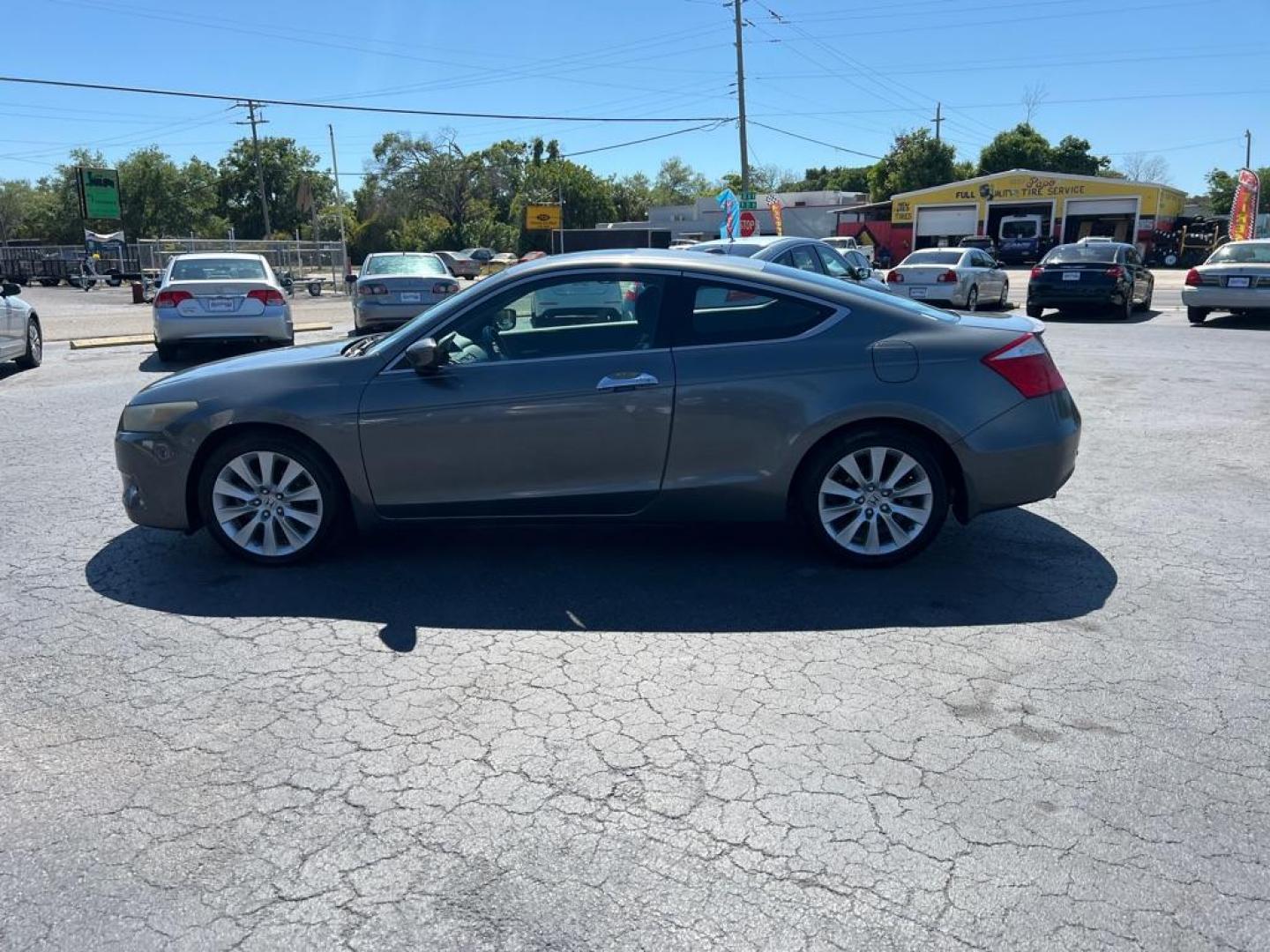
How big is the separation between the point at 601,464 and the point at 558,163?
9070 cm

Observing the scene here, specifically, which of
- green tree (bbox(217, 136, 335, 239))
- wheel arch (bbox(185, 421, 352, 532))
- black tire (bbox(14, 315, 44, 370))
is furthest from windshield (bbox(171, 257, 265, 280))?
green tree (bbox(217, 136, 335, 239))

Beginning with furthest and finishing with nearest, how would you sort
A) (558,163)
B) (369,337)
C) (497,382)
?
(558,163) < (369,337) < (497,382)

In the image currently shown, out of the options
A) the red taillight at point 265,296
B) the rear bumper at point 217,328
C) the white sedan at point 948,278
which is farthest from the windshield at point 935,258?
the rear bumper at point 217,328

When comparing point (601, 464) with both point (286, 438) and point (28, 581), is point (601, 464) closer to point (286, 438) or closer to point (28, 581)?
point (286, 438)

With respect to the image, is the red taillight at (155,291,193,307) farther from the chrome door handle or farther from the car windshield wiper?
the chrome door handle

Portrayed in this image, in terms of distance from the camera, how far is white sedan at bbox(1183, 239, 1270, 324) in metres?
17.5

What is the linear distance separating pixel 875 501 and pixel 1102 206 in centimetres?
5691

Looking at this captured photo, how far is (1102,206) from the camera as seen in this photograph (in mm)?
54844

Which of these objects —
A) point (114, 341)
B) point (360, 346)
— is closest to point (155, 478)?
point (360, 346)

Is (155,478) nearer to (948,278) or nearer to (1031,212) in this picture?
(948,278)

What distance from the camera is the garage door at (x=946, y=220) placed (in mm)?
58875

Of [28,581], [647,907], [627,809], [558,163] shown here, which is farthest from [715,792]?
[558,163]

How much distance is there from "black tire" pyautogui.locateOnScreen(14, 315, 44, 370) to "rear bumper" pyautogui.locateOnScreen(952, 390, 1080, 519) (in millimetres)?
12854

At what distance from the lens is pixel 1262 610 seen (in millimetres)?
4680
